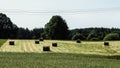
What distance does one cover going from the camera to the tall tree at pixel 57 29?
379 feet

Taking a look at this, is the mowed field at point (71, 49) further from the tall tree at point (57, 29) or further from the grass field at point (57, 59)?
the tall tree at point (57, 29)

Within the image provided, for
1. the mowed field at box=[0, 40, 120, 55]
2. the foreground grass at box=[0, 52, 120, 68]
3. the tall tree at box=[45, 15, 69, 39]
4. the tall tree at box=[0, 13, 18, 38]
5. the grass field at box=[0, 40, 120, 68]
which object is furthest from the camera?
the tall tree at box=[0, 13, 18, 38]

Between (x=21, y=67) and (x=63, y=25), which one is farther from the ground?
(x=21, y=67)

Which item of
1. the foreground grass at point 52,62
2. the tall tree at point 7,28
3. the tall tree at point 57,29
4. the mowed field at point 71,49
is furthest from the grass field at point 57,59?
the tall tree at point 7,28

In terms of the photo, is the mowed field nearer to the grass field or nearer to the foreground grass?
the grass field

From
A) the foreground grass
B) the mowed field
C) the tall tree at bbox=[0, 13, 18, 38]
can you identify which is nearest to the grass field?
the foreground grass

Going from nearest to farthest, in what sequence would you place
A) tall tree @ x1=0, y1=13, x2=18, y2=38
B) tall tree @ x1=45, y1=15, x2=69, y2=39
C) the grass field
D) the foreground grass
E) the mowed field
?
the foreground grass → the grass field → the mowed field → tall tree @ x1=45, y1=15, x2=69, y2=39 → tall tree @ x1=0, y1=13, x2=18, y2=38

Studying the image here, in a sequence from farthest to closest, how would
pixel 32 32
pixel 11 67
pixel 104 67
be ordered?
pixel 32 32, pixel 104 67, pixel 11 67

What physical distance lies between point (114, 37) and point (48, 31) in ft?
114

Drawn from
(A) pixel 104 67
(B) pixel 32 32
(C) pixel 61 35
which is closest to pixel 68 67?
(A) pixel 104 67

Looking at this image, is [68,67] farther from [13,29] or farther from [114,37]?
[13,29]

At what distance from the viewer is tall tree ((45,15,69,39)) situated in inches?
4552

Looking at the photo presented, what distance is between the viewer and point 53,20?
124562 millimetres

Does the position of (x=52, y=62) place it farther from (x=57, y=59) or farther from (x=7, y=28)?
(x=7, y=28)
